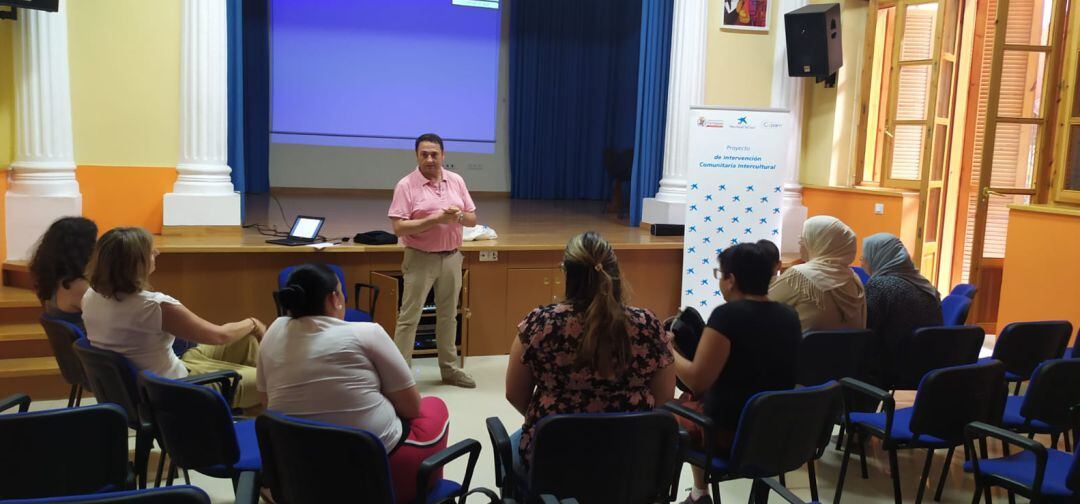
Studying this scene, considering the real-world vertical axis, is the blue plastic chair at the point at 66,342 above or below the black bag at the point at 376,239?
below

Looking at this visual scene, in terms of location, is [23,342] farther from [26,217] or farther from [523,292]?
[523,292]

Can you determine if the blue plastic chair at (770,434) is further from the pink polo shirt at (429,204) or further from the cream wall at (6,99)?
the cream wall at (6,99)

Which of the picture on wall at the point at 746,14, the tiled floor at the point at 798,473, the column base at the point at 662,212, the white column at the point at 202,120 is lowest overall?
the tiled floor at the point at 798,473

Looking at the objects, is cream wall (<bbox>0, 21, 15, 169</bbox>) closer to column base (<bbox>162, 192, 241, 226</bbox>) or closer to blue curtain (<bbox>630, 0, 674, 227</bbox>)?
column base (<bbox>162, 192, 241, 226</bbox>)

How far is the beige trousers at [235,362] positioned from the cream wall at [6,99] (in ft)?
8.12

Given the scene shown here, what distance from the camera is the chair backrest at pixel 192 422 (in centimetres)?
236

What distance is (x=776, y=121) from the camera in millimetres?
5707

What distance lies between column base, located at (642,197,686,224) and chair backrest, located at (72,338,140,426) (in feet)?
14.6

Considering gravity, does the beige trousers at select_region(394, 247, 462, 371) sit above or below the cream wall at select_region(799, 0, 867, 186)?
below

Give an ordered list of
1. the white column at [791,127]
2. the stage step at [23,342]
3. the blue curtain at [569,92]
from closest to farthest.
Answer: the stage step at [23,342], the white column at [791,127], the blue curtain at [569,92]

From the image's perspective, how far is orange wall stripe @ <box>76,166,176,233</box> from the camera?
5401 millimetres

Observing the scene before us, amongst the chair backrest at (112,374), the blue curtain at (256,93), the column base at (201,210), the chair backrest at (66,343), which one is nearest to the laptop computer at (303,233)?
the column base at (201,210)

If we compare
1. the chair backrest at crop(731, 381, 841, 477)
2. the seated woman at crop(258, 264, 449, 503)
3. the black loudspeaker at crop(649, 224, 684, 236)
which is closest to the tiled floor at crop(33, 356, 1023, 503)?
the chair backrest at crop(731, 381, 841, 477)

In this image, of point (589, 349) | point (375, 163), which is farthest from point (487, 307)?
point (375, 163)
